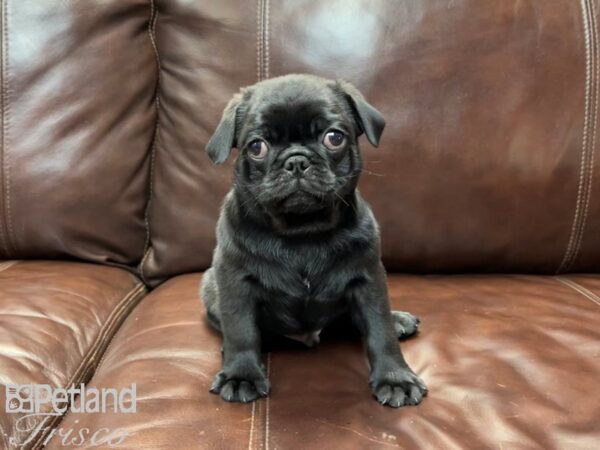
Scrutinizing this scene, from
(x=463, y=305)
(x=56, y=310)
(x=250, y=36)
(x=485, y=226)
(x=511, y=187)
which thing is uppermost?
(x=250, y=36)

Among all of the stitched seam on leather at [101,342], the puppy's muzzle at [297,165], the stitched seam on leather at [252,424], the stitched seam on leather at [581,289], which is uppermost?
the puppy's muzzle at [297,165]

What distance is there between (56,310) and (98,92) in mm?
593

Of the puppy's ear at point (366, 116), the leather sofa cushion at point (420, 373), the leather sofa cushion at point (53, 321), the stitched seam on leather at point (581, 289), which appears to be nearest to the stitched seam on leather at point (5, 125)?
the leather sofa cushion at point (53, 321)

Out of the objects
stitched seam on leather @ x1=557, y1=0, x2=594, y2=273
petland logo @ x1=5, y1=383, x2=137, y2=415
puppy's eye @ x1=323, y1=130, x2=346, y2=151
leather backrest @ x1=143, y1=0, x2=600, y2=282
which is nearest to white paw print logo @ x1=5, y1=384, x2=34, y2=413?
petland logo @ x1=5, y1=383, x2=137, y2=415

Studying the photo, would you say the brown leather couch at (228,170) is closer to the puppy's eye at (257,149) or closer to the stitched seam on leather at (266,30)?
the stitched seam on leather at (266,30)

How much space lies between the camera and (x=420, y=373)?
1.17m

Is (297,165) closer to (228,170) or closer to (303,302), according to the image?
(303,302)

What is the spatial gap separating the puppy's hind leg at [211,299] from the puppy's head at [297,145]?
0.74 ft

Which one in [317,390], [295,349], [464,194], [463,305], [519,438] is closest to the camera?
[519,438]

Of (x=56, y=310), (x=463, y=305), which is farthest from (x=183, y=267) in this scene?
(x=463, y=305)

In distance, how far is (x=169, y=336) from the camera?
4.33 feet

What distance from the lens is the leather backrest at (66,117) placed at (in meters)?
1.66

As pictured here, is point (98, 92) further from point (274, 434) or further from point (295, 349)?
point (274, 434)

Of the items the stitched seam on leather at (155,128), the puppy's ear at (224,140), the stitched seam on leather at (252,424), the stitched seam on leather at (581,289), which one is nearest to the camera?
the stitched seam on leather at (252,424)
